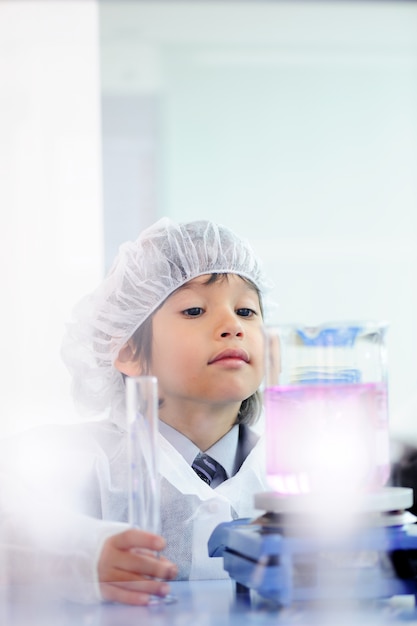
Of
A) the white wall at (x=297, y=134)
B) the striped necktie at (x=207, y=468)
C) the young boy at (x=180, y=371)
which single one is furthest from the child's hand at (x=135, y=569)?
the white wall at (x=297, y=134)

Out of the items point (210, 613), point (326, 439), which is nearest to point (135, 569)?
point (210, 613)

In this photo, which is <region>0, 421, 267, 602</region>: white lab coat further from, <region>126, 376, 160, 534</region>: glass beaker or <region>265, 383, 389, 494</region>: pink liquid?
<region>265, 383, 389, 494</region>: pink liquid

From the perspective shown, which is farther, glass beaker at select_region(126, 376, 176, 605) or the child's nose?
the child's nose

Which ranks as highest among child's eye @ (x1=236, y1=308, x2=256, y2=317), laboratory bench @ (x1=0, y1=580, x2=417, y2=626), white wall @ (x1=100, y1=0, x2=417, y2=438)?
white wall @ (x1=100, y1=0, x2=417, y2=438)

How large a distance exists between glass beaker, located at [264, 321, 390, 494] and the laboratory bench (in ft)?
0.43

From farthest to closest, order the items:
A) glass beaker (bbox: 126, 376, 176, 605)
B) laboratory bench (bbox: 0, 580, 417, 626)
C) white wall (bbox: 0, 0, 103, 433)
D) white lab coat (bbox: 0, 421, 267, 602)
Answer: white wall (bbox: 0, 0, 103, 433) < white lab coat (bbox: 0, 421, 267, 602) < glass beaker (bbox: 126, 376, 176, 605) < laboratory bench (bbox: 0, 580, 417, 626)

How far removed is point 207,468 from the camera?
146 cm

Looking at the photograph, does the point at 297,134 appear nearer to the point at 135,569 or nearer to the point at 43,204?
the point at 43,204

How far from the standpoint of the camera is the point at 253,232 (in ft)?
5.09

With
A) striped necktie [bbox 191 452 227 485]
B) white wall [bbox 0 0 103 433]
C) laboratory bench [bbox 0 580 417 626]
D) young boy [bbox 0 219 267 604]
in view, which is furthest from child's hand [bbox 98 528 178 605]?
white wall [bbox 0 0 103 433]

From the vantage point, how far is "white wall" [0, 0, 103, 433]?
4.97 feet

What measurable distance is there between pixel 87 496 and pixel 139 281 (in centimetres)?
36

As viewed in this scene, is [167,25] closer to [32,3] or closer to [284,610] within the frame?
[32,3]

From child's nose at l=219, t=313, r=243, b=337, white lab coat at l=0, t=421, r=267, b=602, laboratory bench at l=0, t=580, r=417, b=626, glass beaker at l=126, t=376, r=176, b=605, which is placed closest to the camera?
laboratory bench at l=0, t=580, r=417, b=626
